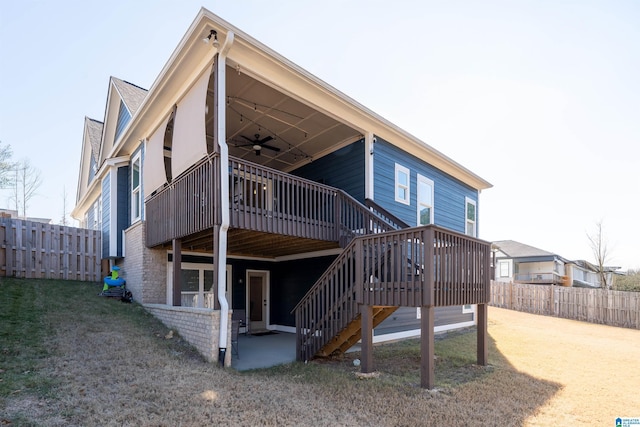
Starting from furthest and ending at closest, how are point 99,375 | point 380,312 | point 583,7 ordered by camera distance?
point 583,7 → point 380,312 → point 99,375

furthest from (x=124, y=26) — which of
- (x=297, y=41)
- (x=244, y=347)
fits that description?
(x=244, y=347)

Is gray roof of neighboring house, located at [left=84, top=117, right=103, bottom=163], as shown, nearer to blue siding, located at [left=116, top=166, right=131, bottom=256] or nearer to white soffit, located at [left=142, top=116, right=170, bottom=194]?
blue siding, located at [left=116, top=166, right=131, bottom=256]

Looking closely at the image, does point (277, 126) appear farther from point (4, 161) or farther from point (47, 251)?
point (4, 161)

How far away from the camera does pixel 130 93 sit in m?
13.9

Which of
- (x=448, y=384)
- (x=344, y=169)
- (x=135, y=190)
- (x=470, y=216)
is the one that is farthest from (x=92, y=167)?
(x=448, y=384)

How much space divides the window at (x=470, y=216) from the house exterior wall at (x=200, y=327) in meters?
11.9

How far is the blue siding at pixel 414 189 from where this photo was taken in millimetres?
10852

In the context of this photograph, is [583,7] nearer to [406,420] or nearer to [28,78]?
[406,420]

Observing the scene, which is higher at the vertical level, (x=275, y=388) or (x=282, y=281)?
(x=282, y=281)

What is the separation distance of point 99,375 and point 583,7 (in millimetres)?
12277

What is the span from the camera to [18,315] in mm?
7457

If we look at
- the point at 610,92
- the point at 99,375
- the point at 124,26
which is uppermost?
the point at 124,26

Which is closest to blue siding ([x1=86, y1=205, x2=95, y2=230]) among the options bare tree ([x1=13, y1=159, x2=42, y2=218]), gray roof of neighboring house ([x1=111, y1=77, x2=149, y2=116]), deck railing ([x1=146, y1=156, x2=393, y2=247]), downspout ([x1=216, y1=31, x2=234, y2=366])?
gray roof of neighboring house ([x1=111, y1=77, x2=149, y2=116])

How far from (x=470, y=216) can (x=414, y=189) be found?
4.90 metres
